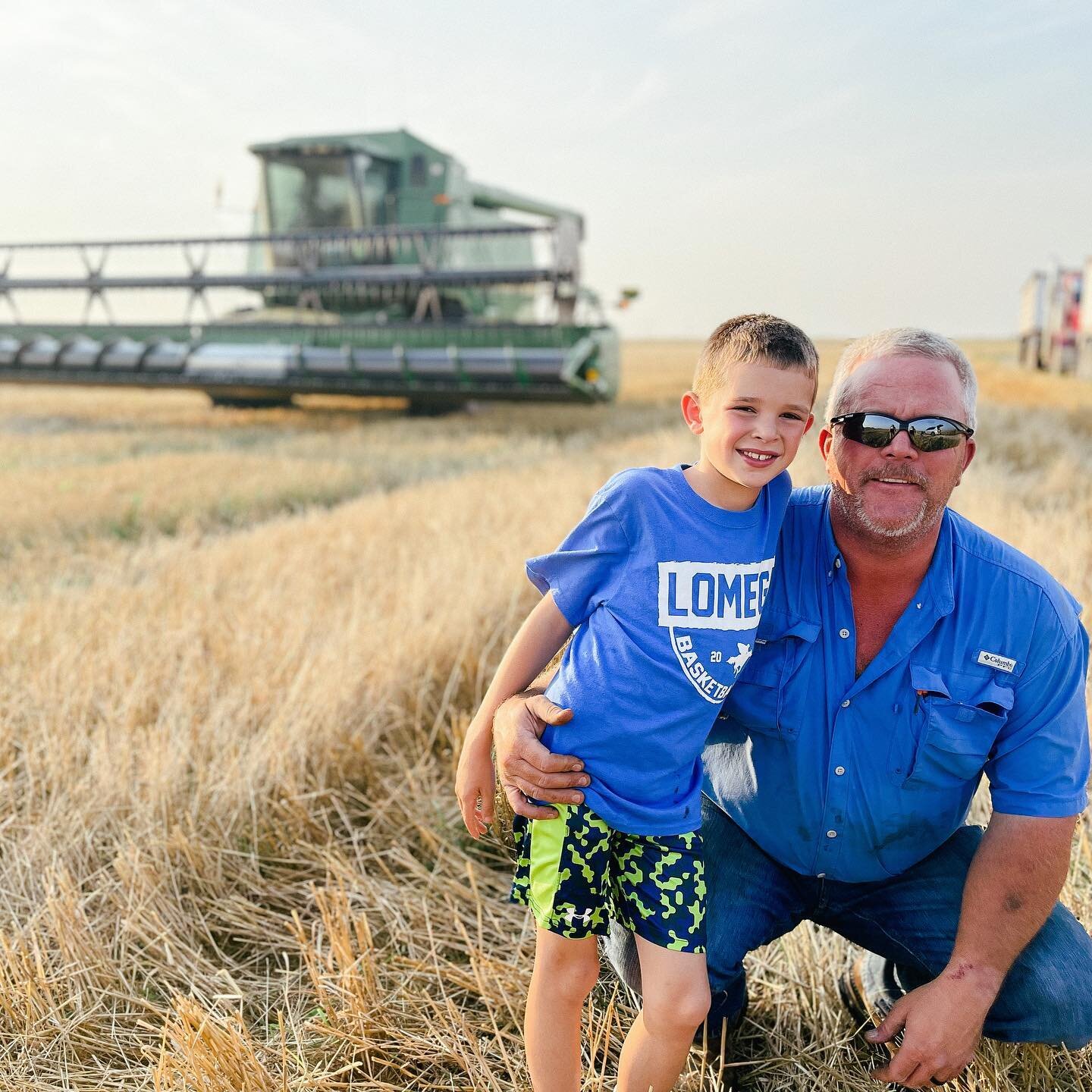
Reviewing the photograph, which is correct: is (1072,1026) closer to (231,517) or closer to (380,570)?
(380,570)

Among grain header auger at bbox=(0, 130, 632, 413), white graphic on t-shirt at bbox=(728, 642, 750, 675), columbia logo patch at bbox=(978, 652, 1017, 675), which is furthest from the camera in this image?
grain header auger at bbox=(0, 130, 632, 413)

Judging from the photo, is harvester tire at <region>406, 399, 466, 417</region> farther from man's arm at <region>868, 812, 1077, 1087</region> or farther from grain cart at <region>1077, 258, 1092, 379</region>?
grain cart at <region>1077, 258, 1092, 379</region>

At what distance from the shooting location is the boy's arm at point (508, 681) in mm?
1985

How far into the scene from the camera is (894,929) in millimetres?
2207

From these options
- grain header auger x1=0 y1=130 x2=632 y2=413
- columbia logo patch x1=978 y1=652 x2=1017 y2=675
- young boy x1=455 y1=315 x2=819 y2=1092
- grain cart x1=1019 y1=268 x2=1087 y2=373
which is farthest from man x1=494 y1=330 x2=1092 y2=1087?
grain cart x1=1019 y1=268 x2=1087 y2=373

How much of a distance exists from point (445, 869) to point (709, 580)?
141 centimetres

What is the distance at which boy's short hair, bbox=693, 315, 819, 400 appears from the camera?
1852 millimetres

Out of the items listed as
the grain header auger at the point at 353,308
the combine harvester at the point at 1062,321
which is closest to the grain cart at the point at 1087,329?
the combine harvester at the point at 1062,321

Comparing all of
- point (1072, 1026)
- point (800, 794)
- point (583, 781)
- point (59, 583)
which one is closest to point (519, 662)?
point (583, 781)

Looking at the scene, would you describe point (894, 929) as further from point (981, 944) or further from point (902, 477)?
point (902, 477)

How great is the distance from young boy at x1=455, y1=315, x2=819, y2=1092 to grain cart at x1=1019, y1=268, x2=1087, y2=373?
22719 mm

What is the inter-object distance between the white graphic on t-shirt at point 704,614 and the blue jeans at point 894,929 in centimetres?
57

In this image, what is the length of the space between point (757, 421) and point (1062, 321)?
25916 mm

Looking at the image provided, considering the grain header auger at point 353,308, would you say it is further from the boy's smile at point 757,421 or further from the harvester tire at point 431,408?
the boy's smile at point 757,421
